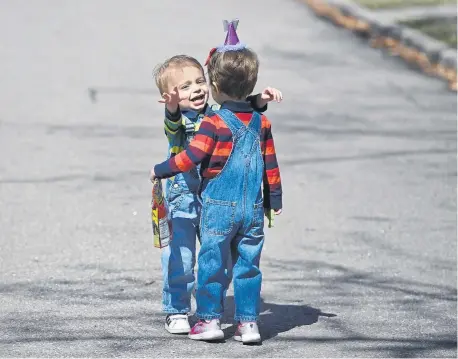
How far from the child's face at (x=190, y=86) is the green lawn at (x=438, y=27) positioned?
10.4 m

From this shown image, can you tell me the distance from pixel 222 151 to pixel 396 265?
2.45 m

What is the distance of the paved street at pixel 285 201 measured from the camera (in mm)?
6367

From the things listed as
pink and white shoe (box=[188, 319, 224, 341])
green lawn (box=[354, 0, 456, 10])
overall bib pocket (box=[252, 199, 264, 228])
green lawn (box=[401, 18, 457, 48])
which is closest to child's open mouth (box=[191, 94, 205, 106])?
overall bib pocket (box=[252, 199, 264, 228])

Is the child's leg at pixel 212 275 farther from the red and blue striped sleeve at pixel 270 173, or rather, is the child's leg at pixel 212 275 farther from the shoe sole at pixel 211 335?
the red and blue striped sleeve at pixel 270 173

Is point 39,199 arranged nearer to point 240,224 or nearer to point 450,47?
point 240,224

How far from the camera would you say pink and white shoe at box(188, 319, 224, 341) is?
19.6 feet

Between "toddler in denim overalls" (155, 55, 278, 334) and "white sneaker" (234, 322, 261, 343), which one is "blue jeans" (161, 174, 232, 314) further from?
"white sneaker" (234, 322, 261, 343)

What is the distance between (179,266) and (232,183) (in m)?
0.55

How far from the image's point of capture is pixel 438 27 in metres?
17.1

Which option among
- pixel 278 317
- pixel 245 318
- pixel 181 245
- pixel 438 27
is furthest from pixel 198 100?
pixel 438 27

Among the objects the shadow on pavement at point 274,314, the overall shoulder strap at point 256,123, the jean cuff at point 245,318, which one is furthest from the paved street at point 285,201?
the overall shoulder strap at point 256,123

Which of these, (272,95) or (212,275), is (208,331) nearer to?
(212,275)

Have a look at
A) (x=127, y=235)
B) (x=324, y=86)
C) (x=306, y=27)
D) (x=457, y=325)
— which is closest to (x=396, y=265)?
(x=457, y=325)

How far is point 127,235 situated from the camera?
26.8 ft
